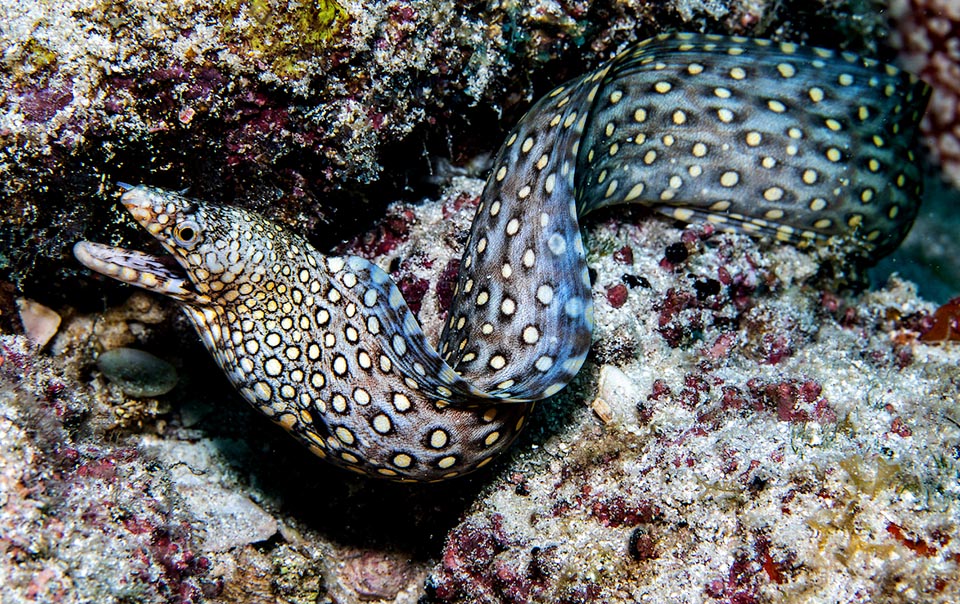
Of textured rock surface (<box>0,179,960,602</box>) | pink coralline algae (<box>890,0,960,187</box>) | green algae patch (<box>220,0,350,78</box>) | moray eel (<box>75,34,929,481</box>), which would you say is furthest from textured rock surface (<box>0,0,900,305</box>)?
pink coralline algae (<box>890,0,960,187</box>)

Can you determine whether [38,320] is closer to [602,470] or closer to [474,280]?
[474,280]

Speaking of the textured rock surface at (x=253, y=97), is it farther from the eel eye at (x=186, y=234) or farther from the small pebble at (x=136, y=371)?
the eel eye at (x=186, y=234)

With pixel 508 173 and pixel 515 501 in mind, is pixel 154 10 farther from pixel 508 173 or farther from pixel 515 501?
pixel 515 501

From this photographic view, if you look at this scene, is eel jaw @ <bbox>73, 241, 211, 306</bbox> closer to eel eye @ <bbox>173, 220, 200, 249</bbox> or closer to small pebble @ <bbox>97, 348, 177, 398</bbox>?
eel eye @ <bbox>173, 220, 200, 249</bbox>

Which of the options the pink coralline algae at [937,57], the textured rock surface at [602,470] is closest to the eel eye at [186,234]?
the textured rock surface at [602,470]

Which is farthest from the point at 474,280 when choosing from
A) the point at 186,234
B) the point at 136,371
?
the point at 136,371

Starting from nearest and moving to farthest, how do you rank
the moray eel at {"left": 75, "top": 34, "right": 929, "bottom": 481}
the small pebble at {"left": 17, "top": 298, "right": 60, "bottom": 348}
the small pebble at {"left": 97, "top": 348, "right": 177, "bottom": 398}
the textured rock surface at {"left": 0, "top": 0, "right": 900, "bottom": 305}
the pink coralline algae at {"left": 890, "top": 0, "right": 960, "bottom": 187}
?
the textured rock surface at {"left": 0, "top": 0, "right": 900, "bottom": 305}, the moray eel at {"left": 75, "top": 34, "right": 929, "bottom": 481}, the small pebble at {"left": 17, "top": 298, "right": 60, "bottom": 348}, the small pebble at {"left": 97, "top": 348, "right": 177, "bottom": 398}, the pink coralline algae at {"left": 890, "top": 0, "right": 960, "bottom": 187}
